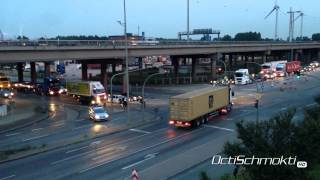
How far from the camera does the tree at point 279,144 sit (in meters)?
19.0

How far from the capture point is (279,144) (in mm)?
19703

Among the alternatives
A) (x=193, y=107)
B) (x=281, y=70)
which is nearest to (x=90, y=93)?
(x=193, y=107)

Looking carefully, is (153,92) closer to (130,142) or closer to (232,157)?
(130,142)

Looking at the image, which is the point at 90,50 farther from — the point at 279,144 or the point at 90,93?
the point at 279,144

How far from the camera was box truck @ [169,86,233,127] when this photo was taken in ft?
146

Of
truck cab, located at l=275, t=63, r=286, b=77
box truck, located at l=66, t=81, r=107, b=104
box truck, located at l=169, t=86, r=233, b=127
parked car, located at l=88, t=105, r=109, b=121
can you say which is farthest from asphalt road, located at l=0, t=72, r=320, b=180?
truck cab, located at l=275, t=63, r=286, b=77

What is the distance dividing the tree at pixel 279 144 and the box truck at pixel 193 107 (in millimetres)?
23695

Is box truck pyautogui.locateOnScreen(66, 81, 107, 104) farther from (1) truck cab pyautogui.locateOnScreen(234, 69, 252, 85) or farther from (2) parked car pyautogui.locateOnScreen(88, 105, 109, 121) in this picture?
(1) truck cab pyautogui.locateOnScreen(234, 69, 252, 85)

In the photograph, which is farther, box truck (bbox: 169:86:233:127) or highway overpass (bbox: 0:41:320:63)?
highway overpass (bbox: 0:41:320:63)

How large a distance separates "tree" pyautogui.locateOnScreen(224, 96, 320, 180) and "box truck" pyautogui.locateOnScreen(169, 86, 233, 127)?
2370 centimetres

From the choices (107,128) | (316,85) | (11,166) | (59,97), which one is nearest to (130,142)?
(107,128)

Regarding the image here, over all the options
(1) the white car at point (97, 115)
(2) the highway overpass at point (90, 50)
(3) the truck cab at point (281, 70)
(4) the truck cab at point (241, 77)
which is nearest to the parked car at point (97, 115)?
(1) the white car at point (97, 115)

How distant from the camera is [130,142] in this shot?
39312 millimetres

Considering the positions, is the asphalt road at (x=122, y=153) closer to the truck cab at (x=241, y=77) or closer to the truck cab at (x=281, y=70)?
the truck cab at (x=241, y=77)
